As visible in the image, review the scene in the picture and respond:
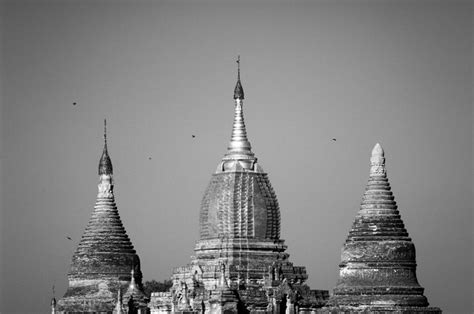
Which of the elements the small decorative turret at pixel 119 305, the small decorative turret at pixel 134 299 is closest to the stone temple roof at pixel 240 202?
the small decorative turret at pixel 134 299

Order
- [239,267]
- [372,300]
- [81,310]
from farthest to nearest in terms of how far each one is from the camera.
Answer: [81,310]
[239,267]
[372,300]

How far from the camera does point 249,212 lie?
409ft

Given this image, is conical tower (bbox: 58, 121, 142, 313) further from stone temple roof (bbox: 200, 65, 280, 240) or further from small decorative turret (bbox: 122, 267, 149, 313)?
stone temple roof (bbox: 200, 65, 280, 240)

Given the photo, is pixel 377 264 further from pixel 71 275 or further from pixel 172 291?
pixel 71 275

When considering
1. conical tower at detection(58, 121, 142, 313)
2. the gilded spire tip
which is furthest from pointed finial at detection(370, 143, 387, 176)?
conical tower at detection(58, 121, 142, 313)

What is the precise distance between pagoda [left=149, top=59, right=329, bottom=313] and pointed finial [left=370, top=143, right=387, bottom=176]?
269 inches

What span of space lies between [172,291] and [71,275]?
974 centimetres

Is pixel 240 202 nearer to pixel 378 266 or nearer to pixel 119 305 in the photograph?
pixel 119 305

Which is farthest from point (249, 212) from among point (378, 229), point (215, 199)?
point (378, 229)

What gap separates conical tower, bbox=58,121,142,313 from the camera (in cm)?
13125

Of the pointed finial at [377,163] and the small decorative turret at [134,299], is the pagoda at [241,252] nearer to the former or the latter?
the small decorative turret at [134,299]

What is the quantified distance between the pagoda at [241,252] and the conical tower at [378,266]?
4.25m

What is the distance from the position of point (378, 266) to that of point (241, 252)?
31.3 ft

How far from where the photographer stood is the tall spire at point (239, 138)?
414 feet
